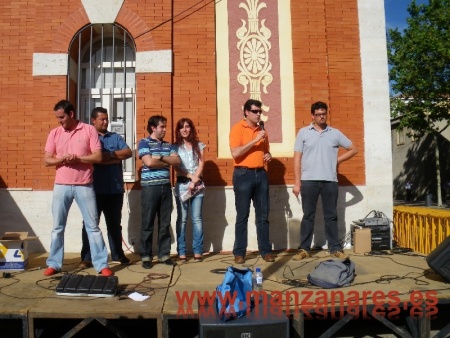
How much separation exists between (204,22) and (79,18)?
2.04 metres

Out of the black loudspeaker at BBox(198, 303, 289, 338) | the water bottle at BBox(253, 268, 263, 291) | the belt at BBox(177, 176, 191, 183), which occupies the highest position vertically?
the belt at BBox(177, 176, 191, 183)

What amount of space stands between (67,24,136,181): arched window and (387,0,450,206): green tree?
17757mm

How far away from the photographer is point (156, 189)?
5.50 metres

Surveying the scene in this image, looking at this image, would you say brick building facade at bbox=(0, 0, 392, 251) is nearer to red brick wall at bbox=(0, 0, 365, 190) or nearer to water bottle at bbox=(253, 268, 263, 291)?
red brick wall at bbox=(0, 0, 365, 190)

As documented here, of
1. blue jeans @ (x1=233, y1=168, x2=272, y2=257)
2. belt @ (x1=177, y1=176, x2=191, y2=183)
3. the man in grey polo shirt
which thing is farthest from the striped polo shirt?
the man in grey polo shirt

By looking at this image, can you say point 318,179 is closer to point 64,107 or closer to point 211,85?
point 211,85

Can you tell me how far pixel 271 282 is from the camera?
4.52 m

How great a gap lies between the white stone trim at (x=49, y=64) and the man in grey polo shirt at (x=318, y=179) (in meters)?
4.00

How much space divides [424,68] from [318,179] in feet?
60.2

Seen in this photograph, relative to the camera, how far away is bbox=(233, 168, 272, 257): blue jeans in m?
5.61

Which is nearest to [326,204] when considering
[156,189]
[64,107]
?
[156,189]

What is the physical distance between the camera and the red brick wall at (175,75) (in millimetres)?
6730

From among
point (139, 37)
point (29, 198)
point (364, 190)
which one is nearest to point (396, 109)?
point (364, 190)

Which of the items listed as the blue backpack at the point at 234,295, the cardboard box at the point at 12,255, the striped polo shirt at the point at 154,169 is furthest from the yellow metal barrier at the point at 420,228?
the cardboard box at the point at 12,255
